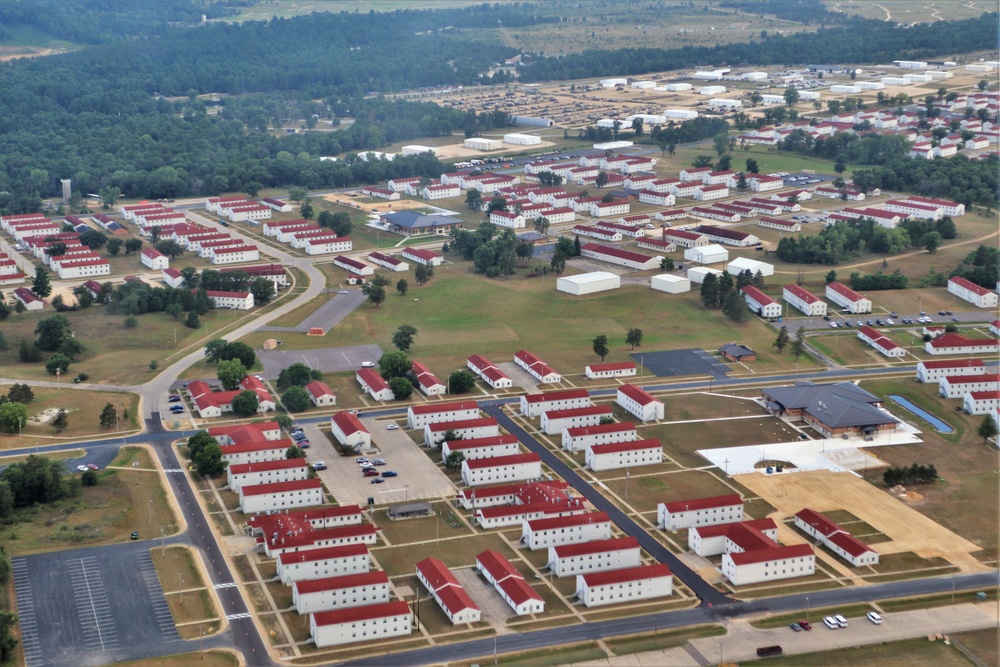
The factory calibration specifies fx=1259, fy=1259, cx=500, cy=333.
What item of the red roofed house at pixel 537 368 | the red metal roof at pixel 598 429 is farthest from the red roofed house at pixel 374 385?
the red metal roof at pixel 598 429

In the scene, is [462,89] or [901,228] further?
[462,89]

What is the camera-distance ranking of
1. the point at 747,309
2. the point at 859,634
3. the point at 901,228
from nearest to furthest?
the point at 859,634 → the point at 747,309 → the point at 901,228

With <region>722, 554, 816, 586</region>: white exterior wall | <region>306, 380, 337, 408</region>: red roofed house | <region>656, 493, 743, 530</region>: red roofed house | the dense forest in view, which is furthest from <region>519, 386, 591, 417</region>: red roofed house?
the dense forest

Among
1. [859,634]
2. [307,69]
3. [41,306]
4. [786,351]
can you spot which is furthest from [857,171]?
[307,69]

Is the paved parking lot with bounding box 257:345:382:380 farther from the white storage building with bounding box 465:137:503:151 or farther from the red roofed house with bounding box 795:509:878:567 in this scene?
the white storage building with bounding box 465:137:503:151

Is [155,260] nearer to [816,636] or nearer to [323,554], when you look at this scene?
[323,554]

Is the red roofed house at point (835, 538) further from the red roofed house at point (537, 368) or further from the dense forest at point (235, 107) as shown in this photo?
the dense forest at point (235, 107)

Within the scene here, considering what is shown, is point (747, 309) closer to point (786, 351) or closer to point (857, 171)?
point (786, 351)
